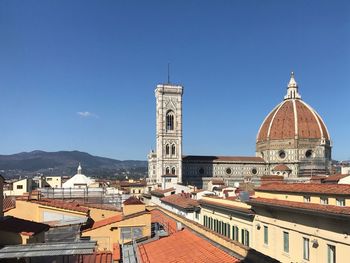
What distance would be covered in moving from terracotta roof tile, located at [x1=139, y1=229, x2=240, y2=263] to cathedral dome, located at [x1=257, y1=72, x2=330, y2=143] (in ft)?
372

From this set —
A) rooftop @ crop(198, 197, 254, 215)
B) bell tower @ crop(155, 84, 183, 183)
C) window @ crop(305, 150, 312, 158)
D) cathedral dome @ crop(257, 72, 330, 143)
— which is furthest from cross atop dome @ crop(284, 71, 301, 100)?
rooftop @ crop(198, 197, 254, 215)

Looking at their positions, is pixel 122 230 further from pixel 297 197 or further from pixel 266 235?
pixel 297 197

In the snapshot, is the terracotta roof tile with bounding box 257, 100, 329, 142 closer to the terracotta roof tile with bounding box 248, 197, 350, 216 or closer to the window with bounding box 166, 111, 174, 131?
the window with bounding box 166, 111, 174, 131

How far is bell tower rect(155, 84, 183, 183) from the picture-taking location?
117188 millimetres

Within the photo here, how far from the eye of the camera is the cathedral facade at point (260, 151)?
118312 mm

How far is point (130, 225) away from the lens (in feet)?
68.6

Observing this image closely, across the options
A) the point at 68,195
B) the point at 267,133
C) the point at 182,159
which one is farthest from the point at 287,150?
the point at 68,195

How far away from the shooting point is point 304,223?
15.5 meters

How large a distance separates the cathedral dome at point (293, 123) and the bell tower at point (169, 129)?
95.5 ft

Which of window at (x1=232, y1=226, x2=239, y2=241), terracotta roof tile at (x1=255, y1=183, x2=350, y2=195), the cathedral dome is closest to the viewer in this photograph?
terracotta roof tile at (x1=255, y1=183, x2=350, y2=195)

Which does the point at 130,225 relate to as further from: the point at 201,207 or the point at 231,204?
the point at 201,207

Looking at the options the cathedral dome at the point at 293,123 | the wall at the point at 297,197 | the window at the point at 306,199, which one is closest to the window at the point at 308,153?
the cathedral dome at the point at 293,123

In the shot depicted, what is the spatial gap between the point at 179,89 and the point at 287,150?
34951 millimetres

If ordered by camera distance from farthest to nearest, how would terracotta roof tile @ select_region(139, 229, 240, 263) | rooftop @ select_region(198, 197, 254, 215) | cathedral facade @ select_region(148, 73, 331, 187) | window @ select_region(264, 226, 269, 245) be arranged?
cathedral facade @ select_region(148, 73, 331, 187), rooftop @ select_region(198, 197, 254, 215), window @ select_region(264, 226, 269, 245), terracotta roof tile @ select_region(139, 229, 240, 263)
